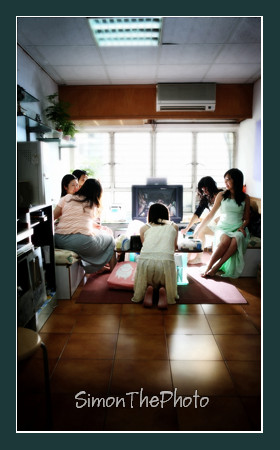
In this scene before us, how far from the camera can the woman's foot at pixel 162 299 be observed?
3.04 m

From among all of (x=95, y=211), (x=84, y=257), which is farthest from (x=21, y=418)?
(x=95, y=211)

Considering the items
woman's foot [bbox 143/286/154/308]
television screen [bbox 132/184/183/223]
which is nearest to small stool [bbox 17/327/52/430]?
woman's foot [bbox 143/286/154/308]

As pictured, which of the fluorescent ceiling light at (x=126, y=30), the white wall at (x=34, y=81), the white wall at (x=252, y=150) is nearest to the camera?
the fluorescent ceiling light at (x=126, y=30)

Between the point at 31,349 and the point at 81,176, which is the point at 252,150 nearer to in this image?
the point at 81,176

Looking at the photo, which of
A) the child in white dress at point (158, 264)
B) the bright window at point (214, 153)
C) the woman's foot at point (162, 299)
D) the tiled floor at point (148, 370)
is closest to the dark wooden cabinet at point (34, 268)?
the tiled floor at point (148, 370)

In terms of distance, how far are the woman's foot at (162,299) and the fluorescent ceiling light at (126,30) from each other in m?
2.54

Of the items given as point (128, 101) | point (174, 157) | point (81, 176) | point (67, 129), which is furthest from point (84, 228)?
point (174, 157)

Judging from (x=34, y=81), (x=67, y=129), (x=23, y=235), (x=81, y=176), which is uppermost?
(x=34, y=81)

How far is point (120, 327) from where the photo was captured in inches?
107

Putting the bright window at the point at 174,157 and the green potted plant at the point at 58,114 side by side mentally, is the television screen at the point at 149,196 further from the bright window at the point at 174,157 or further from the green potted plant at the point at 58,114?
the bright window at the point at 174,157

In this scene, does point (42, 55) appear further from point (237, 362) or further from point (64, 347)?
point (237, 362)

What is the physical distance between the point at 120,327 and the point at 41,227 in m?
1.28

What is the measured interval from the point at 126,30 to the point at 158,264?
2.33 meters

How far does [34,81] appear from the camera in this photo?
3939 millimetres
